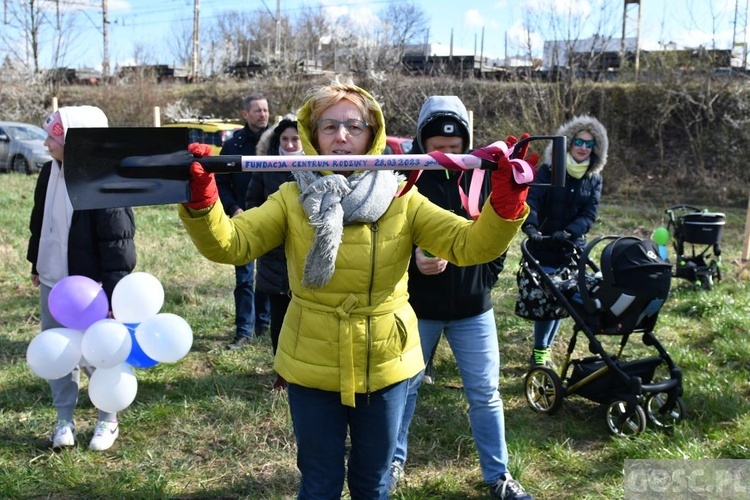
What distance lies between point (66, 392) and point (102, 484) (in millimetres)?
662

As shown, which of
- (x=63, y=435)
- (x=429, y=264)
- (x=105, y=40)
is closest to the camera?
(x=429, y=264)

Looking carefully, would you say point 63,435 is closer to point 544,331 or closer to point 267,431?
point 267,431

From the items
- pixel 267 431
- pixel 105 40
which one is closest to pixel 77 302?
pixel 267 431

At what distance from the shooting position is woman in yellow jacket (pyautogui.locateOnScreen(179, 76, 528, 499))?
228 cm

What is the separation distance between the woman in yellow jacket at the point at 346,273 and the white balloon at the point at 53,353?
4.38 feet

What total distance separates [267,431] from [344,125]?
87.7 inches

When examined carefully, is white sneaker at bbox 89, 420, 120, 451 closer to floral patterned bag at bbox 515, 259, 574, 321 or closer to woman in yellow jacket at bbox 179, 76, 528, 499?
woman in yellow jacket at bbox 179, 76, 528, 499

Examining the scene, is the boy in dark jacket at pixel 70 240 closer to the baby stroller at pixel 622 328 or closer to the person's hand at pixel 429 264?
the person's hand at pixel 429 264

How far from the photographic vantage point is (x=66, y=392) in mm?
3754

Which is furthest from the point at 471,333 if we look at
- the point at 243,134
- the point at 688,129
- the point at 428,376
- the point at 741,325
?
the point at 688,129

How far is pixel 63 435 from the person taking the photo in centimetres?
368

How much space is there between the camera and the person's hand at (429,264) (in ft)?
9.75

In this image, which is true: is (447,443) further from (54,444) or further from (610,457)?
(54,444)

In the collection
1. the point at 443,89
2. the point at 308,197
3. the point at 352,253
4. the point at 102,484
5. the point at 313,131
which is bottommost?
the point at 102,484
